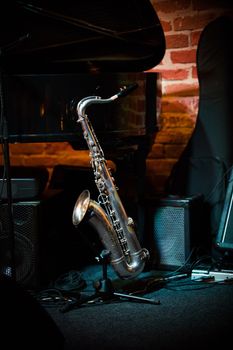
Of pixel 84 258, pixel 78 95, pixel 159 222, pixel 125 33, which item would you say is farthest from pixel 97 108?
pixel 84 258

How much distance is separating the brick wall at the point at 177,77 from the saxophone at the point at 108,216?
2.81 ft

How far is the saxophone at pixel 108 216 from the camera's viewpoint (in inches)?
106

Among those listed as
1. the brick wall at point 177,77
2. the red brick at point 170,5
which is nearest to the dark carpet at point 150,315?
the brick wall at point 177,77

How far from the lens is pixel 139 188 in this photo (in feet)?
10.2

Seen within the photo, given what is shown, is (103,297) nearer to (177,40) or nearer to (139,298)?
(139,298)

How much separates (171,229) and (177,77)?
1069mm

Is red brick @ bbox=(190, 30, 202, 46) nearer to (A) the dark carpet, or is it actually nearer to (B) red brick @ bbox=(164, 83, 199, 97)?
(B) red brick @ bbox=(164, 83, 199, 97)

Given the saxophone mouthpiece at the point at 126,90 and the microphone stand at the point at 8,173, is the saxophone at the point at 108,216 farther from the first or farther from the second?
the microphone stand at the point at 8,173

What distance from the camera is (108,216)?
2775 millimetres

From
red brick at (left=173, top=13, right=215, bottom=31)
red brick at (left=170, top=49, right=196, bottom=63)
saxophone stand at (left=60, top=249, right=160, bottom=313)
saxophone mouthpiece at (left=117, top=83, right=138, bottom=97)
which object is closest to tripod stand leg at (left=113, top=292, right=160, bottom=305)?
saxophone stand at (left=60, top=249, right=160, bottom=313)

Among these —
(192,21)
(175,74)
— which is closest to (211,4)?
(192,21)

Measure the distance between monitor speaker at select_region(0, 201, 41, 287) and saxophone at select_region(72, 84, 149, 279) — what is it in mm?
228

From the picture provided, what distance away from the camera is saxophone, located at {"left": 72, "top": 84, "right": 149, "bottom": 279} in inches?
106

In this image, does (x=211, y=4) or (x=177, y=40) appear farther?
(x=177, y=40)
